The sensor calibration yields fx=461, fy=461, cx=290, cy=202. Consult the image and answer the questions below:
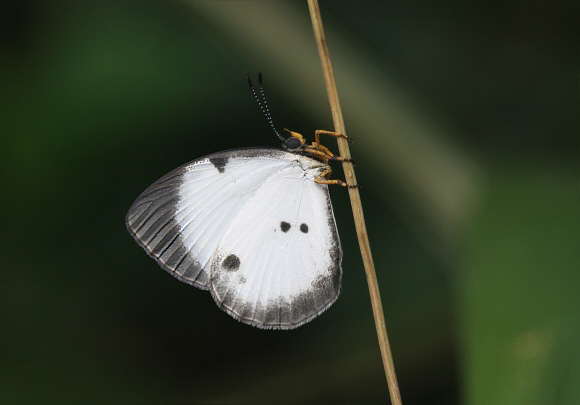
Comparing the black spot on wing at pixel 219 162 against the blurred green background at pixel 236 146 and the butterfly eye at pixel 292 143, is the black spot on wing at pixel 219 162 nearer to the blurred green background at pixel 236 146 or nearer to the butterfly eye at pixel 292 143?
the butterfly eye at pixel 292 143

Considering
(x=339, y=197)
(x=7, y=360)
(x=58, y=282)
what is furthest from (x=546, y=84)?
(x=7, y=360)

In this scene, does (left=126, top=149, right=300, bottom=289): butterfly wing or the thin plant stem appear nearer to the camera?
the thin plant stem

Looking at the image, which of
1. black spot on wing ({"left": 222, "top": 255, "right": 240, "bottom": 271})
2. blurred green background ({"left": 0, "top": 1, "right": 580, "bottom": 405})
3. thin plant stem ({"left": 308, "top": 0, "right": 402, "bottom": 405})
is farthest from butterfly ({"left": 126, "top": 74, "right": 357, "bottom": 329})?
blurred green background ({"left": 0, "top": 1, "right": 580, "bottom": 405})

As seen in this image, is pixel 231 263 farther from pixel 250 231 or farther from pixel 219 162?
pixel 219 162

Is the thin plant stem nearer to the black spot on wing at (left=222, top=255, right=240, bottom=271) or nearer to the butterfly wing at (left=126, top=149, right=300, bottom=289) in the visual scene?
the butterfly wing at (left=126, top=149, right=300, bottom=289)

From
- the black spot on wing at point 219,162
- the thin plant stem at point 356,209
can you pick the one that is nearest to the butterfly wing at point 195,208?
the black spot on wing at point 219,162

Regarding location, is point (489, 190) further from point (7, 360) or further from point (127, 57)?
point (7, 360)

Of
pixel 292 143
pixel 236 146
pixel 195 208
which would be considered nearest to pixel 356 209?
pixel 292 143
